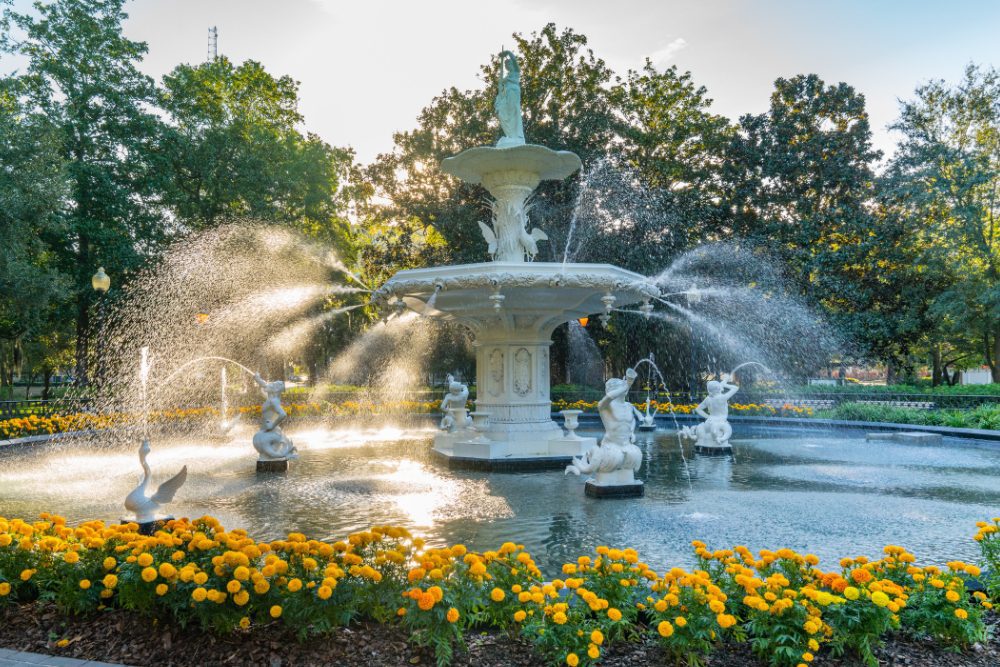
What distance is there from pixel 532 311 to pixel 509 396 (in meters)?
1.72

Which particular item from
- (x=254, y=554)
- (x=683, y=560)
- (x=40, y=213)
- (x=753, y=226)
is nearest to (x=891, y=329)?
(x=753, y=226)

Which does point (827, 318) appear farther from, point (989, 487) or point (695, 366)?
point (989, 487)

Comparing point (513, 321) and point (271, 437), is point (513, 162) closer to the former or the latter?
point (513, 321)

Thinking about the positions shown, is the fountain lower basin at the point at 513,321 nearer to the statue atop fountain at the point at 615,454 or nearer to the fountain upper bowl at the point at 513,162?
the statue atop fountain at the point at 615,454

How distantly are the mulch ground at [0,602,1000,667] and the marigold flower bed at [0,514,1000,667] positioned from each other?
0.07m

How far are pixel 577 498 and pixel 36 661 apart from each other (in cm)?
605

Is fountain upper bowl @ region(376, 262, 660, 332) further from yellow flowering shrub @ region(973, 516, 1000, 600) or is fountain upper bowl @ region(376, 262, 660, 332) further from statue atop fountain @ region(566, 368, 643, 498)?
yellow flowering shrub @ region(973, 516, 1000, 600)

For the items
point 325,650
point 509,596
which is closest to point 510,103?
point 509,596

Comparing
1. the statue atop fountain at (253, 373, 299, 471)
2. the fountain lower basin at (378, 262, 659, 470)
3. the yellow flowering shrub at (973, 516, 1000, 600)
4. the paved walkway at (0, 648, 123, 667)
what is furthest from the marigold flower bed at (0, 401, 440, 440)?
the yellow flowering shrub at (973, 516, 1000, 600)

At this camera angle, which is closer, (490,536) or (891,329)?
(490,536)

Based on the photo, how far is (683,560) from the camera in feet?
18.5

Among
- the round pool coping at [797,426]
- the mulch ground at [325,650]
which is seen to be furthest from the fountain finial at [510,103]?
the mulch ground at [325,650]

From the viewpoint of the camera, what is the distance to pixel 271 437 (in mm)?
11000

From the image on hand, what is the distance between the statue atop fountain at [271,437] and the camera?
10.8 meters
